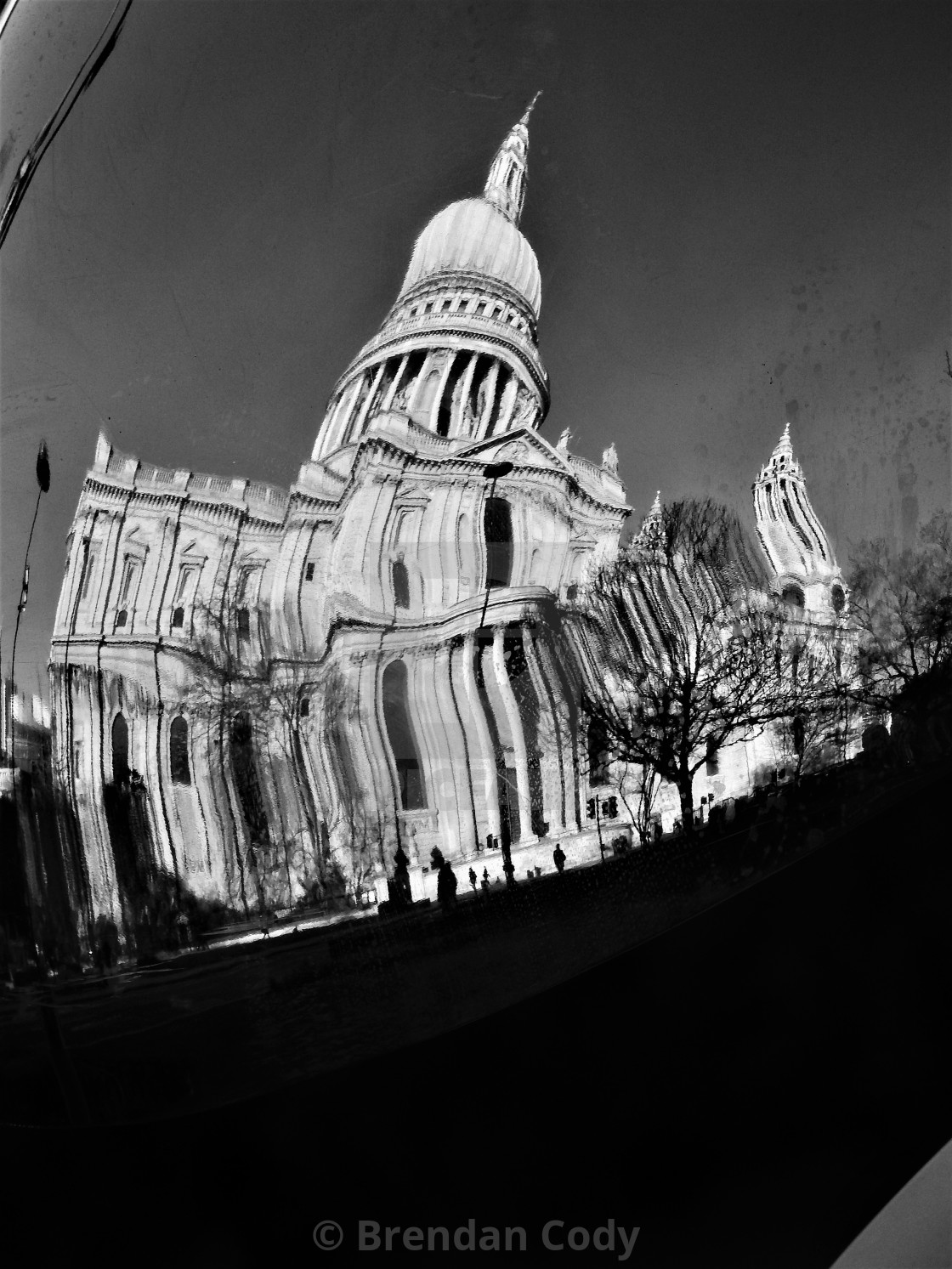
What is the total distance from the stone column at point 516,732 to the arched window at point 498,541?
0.14 feet

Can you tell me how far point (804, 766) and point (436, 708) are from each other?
1.00 ft

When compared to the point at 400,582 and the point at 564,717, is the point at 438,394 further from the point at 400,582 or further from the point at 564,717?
the point at 564,717

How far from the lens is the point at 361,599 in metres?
0.73

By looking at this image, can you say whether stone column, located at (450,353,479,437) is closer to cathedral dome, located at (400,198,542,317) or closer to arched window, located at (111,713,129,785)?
cathedral dome, located at (400,198,542,317)

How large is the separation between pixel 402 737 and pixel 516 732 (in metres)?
0.10

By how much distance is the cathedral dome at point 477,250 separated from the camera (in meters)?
0.77

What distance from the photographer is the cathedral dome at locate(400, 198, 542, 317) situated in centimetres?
77

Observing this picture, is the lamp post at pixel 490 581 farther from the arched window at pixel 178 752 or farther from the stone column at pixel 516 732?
the arched window at pixel 178 752

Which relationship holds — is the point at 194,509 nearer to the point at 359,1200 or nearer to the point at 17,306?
the point at 17,306

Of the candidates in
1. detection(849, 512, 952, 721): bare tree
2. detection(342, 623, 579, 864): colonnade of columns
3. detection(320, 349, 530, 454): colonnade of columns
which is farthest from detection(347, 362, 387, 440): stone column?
detection(849, 512, 952, 721): bare tree

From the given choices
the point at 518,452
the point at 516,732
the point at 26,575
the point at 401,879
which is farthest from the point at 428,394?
the point at 26,575

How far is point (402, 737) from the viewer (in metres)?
0.72

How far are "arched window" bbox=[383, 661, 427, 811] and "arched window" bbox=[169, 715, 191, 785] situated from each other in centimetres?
23

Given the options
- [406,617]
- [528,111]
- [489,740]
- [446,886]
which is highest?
[528,111]
